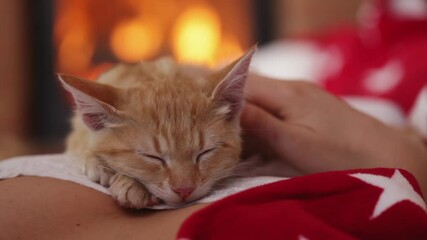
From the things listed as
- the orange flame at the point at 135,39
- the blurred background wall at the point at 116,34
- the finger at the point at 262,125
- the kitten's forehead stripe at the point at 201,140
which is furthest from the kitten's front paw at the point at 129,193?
the orange flame at the point at 135,39

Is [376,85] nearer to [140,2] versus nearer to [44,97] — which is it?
[140,2]

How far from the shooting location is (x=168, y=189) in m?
1.03

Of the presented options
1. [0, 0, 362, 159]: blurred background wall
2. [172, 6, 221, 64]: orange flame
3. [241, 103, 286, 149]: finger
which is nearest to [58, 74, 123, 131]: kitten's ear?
[241, 103, 286, 149]: finger

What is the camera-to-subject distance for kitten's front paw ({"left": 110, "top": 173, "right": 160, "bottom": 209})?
3.21 feet

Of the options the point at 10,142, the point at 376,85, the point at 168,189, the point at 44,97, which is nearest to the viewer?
the point at 168,189

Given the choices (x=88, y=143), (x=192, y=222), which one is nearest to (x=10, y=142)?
(x=88, y=143)

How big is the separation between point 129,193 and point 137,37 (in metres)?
2.43

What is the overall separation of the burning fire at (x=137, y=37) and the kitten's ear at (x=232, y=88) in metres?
2.16

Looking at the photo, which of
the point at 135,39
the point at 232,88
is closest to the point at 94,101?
the point at 232,88

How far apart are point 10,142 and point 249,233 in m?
2.55

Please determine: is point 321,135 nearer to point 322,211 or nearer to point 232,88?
point 232,88

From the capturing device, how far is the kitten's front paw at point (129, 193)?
0.98 meters

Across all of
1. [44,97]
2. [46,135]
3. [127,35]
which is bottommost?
[46,135]

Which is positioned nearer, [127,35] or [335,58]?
[335,58]
